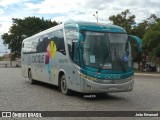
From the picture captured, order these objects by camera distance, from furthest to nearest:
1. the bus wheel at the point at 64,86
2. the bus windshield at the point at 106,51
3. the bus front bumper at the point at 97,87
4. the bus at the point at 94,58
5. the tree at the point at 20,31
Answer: the tree at the point at 20,31 < the bus wheel at the point at 64,86 < the bus windshield at the point at 106,51 < the bus at the point at 94,58 < the bus front bumper at the point at 97,87

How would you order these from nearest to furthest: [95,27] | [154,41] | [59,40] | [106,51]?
[106,51], [95,27], [59,40], [154,41]

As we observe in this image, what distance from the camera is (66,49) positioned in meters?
14.7

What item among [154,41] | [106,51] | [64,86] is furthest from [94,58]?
[154,41]

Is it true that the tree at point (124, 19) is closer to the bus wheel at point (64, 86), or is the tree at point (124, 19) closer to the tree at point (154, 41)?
the tree at point (154, 41)

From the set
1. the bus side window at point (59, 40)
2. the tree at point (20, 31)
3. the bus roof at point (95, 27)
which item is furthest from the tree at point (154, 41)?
the tree at point (20, 31)

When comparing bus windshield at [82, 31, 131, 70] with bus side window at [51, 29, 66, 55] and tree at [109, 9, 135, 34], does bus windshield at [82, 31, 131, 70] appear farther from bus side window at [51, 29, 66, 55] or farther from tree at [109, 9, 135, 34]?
tree at [109, 9, 135, 34]

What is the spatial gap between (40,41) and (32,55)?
81.2 inches

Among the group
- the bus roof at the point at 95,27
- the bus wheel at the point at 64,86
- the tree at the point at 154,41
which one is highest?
the bus roof at the point at 95,27

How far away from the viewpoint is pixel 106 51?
1370 centimetres

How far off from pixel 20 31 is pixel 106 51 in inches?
2773

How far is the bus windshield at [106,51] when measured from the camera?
13.5m

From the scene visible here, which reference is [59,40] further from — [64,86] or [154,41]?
[154,41]

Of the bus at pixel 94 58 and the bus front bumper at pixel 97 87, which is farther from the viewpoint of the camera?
the bus at pixel 94 58

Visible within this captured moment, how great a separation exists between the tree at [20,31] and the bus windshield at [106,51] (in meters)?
68.9
